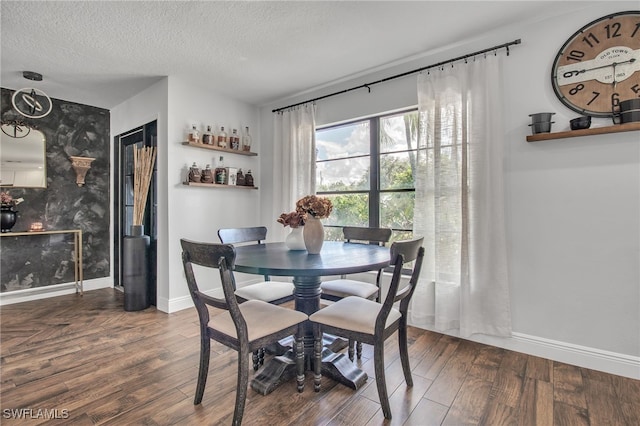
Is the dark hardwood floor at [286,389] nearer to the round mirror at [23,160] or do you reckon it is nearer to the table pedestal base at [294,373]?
the table pedestal base at [294,373]

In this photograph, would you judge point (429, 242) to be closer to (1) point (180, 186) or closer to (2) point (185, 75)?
(1) point (180, 186)

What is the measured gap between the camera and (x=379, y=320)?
5.33 feet

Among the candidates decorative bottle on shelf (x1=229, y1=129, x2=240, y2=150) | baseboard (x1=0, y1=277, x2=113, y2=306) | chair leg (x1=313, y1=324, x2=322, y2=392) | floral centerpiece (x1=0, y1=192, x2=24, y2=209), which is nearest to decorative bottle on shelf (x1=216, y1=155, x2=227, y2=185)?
decorative bottle on shelf (x1=229, y1=129, x2=240, y2=150)

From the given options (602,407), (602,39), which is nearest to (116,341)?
(602,407)

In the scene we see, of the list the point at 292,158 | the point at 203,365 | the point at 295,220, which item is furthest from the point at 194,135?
the point at 203,365

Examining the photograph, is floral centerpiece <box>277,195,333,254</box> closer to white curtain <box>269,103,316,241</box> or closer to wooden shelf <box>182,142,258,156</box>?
white curtain <box>269,103,316,241</box>

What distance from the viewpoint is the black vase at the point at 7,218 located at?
3.34 metres

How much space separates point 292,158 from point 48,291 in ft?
11.3

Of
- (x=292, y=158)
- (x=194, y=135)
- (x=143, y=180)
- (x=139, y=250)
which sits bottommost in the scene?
(x=139, y=250)

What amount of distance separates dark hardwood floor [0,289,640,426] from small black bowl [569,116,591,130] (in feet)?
5.45

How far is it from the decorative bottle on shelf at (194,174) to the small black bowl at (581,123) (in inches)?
133

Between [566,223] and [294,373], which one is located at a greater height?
[566,223]

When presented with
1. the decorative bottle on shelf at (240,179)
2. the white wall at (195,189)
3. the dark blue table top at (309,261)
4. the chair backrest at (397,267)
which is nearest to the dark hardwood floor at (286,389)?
the chair backrest at (397,267)

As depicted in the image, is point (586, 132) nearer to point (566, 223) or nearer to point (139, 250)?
point (566, 223)
